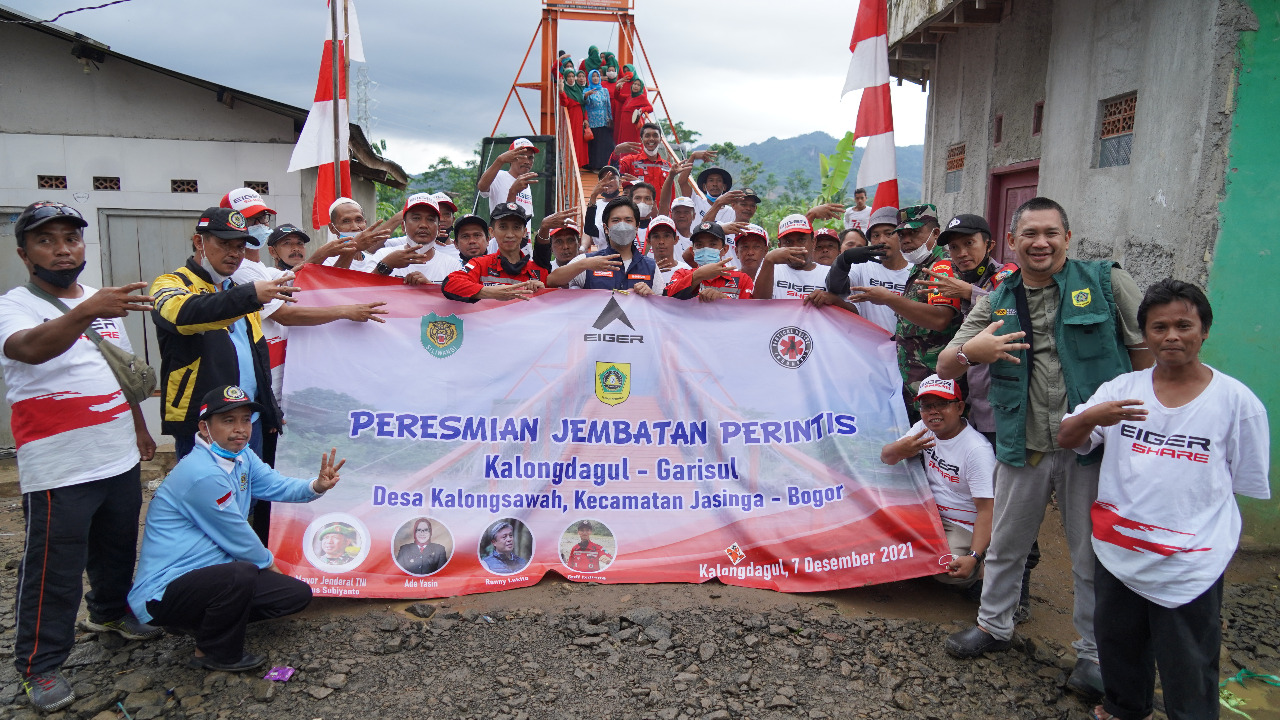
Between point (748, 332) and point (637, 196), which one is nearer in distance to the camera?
point (748, 332)

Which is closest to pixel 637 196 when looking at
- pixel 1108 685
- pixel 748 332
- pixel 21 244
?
pixel 748 332

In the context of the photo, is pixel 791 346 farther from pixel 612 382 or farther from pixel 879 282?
pixel 612 382

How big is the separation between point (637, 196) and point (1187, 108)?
3861 mm

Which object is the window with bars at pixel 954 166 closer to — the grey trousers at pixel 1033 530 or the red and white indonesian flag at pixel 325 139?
the grey trousers at pixel 1033 530

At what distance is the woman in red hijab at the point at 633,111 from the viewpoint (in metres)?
11.5

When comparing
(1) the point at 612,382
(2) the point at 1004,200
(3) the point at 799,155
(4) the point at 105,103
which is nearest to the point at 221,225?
(1) the point at 612,382

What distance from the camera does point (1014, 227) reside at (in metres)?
3.14

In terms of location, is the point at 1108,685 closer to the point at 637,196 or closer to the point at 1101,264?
the point at 1101,264

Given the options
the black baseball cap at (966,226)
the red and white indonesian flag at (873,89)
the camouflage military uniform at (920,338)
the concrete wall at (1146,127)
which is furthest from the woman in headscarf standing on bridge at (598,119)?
the black baseball cap at (966,226)

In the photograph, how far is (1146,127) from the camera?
5.02 metres

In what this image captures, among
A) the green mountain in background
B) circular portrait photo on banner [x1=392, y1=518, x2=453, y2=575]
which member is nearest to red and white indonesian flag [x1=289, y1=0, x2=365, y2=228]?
circular portrait photo on banner [x1=392, y1=518, x2=453, y2=575]

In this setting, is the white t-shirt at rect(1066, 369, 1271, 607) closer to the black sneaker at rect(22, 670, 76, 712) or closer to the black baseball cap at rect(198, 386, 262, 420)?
the black baseball cap at rect(198, 386, 262, 420)

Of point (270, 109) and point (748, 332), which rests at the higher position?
point (270, 109)

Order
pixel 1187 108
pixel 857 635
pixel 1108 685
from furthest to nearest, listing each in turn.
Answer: pixel 1187 108 → pixel 857 635 → pixel 1108 685
